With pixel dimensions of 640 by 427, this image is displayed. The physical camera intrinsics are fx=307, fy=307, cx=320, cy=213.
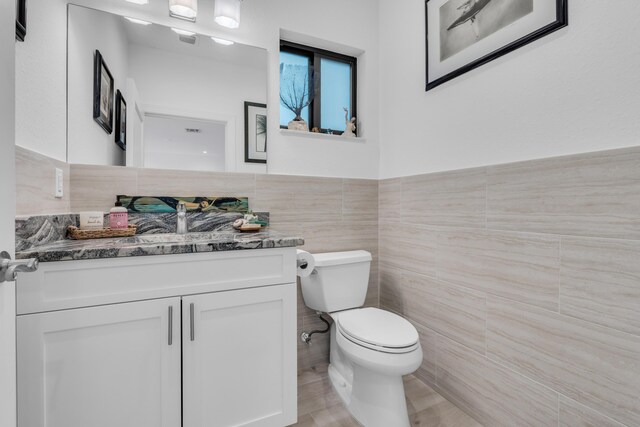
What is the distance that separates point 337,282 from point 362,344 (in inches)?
17.1

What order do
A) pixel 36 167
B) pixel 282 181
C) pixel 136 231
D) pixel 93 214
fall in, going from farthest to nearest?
pixel 282 181, pixel 136 231, pixel 93 214, pixel 36 167

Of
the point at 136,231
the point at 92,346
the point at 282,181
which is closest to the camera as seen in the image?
the point at 92,346

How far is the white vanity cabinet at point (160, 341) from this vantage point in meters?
0.94

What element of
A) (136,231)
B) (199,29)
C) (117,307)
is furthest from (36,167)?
(199,29)

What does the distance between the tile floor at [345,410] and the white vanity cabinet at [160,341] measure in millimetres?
272

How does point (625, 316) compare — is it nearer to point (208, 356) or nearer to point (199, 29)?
point (208, 356)

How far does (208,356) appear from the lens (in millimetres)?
1145

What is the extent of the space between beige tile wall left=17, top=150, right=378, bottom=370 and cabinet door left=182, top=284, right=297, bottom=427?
623mm

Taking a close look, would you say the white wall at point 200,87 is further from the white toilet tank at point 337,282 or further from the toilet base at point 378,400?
the toilet base at point 378,400

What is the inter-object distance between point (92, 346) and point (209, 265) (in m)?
0.43

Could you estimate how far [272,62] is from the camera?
5.98ft

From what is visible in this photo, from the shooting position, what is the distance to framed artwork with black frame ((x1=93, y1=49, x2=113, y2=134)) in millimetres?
1444

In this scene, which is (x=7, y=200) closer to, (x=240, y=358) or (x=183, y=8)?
(x=240, y=358)

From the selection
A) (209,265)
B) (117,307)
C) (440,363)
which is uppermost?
(209,265)
